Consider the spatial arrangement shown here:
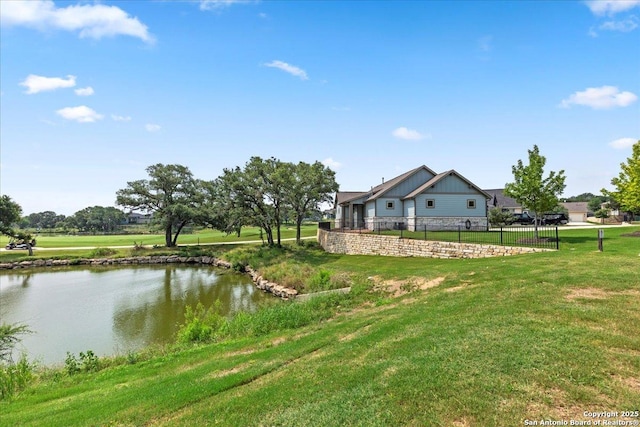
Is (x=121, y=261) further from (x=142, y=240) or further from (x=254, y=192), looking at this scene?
(x=142, y=240)

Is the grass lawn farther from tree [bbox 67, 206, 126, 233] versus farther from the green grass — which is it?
tree [bbox 67, 206, 126, 233]

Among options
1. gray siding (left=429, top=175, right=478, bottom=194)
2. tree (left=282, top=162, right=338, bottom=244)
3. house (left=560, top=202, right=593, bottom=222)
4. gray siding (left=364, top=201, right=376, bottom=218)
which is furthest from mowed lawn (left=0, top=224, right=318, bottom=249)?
house (left=560, top=202, right=593, bottom=222)

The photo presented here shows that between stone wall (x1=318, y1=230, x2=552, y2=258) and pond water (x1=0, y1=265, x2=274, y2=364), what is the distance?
888cm

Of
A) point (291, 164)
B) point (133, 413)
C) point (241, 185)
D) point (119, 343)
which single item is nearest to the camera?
point (133, 413)

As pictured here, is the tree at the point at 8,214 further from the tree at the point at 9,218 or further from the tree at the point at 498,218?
the tree at the point at 498,218

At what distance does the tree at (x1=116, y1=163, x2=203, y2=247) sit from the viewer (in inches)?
1609

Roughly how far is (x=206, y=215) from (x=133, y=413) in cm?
3821

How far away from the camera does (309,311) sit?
11.8 m

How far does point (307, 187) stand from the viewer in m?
34.1

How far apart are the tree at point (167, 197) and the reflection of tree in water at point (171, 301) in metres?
13.2

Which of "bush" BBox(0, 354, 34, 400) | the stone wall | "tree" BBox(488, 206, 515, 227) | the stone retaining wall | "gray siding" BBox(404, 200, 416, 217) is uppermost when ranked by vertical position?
"gray siding" BBox(404, 200, 416, 217)

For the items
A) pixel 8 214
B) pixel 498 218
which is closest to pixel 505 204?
pixel 498 218

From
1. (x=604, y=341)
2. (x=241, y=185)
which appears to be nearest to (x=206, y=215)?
(x=241, y=185)

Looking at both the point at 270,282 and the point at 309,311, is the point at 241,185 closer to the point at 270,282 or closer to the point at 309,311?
the point at 270,282
